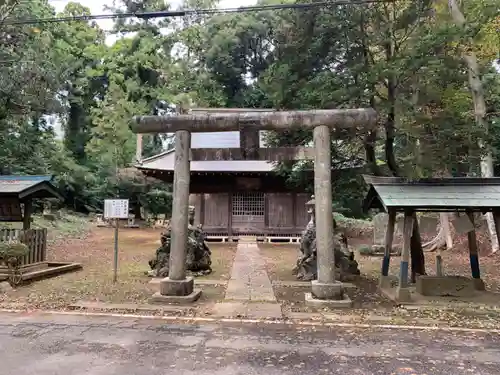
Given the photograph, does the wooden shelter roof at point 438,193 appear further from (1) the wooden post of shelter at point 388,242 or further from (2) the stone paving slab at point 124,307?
(2) the stone paving slab at point 124,307

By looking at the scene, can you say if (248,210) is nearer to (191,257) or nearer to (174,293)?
(191,257)

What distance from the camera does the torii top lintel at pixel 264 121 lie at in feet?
25.6

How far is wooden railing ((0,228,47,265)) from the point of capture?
9.88 metres

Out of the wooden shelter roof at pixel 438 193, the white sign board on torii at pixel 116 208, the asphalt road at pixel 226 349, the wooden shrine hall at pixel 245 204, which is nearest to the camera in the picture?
the asphalt road at pixel 226 349

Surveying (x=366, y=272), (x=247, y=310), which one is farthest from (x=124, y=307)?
(x=366, y=272)

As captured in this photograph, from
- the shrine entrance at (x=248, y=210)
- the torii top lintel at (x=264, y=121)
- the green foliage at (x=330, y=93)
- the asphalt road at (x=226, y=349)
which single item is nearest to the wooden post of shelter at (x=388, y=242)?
the green foliage at (x=330, y=93)

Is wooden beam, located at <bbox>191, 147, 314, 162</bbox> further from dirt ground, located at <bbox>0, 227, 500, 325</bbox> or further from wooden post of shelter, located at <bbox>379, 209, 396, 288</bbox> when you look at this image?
dirt ground, located at <bbox>0, 227, 500, 325</bbox>

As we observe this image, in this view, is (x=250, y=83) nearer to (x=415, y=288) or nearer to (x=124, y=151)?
(x=124, y=151)

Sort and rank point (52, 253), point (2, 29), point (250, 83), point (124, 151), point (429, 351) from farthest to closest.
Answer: point (250, 83)
point (124, 151)
point (52, 253)
point (2, 29)
point (429, 351)

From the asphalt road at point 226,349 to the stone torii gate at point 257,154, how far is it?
1548mm

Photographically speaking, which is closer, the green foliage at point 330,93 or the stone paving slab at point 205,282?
the green foliage at point 330,93

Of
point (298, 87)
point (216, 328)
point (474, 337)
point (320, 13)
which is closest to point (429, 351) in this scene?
point (474, 337)

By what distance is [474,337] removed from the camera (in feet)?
18.5

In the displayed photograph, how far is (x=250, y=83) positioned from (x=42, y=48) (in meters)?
22.9
